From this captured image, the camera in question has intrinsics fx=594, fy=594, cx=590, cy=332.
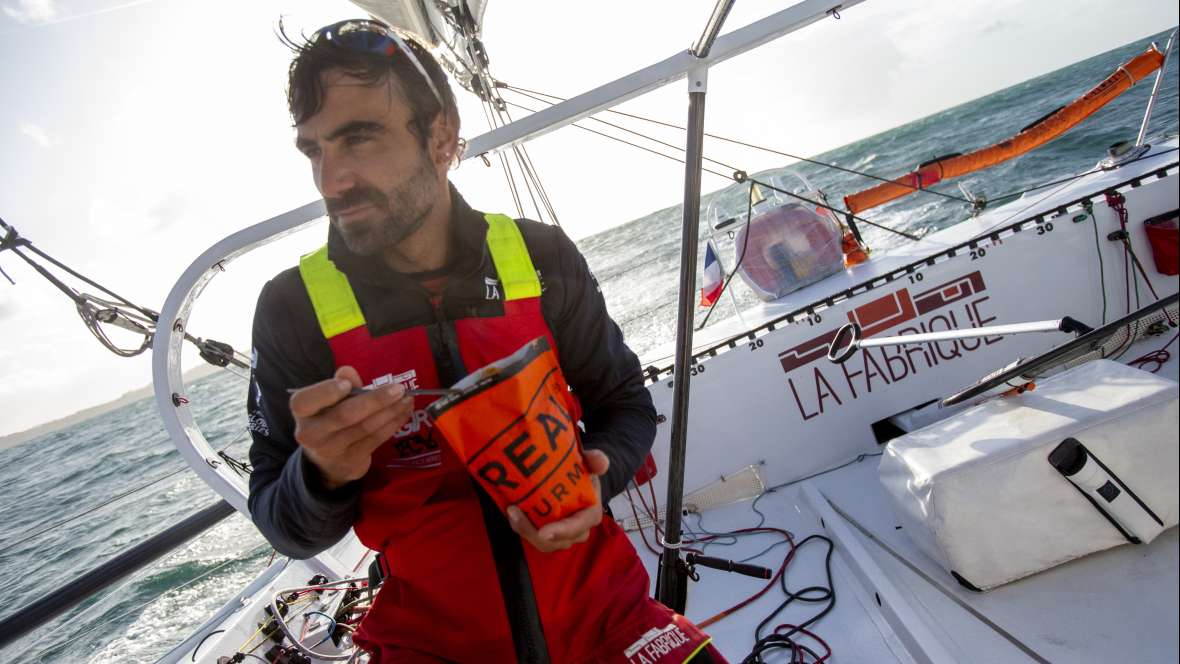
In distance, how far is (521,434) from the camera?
3.06ft

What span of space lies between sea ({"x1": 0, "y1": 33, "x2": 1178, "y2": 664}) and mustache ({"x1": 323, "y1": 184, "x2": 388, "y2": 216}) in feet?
3.69

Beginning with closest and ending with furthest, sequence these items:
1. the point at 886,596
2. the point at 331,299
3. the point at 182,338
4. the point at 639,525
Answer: the point at 331,299
the point at 886,596
the point at 182,338
the point at 639,525

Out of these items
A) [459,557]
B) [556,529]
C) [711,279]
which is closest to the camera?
[556,529]

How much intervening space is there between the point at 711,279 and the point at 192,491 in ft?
46.5

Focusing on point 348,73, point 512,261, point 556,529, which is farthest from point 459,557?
point 348,73

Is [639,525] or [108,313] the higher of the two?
[108,313]

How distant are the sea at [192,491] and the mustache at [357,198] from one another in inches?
44.3

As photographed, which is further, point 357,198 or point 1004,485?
point 1004,485

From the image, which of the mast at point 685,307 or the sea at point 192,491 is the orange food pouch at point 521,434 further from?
the sea at point 192,491

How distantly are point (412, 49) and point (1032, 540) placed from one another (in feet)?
7.68

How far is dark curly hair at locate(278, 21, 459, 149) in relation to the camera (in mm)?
1275

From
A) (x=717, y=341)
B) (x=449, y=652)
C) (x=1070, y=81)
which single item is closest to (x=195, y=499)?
(x=717, y=341)

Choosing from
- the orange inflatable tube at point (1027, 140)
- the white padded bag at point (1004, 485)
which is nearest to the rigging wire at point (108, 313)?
the white padded bag at point (1004, 485)

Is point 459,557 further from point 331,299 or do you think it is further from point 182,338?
point 182,338
